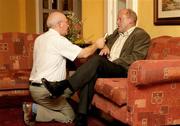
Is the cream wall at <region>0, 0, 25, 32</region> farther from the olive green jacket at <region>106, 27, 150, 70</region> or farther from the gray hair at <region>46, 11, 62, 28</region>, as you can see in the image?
the olive green jacket at <region>106, 27, 150, 70</region>

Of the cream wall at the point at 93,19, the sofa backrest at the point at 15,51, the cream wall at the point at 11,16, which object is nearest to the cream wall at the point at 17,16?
the cream wall at the point at 11,16

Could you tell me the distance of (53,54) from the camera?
3.18m

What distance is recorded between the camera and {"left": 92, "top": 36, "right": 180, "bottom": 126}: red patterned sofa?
8.30 feet

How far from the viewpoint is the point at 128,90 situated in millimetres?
2576

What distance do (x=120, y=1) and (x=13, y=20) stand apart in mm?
2331

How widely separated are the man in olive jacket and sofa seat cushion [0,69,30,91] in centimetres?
59

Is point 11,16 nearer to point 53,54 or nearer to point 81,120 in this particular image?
point 53,54

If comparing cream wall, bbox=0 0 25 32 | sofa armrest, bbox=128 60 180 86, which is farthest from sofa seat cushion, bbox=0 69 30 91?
cream wall, bbox=0 0 25 32

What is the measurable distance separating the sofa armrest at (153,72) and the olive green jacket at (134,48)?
33.0 inches

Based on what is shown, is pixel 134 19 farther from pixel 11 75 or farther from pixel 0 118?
pixel 0 118

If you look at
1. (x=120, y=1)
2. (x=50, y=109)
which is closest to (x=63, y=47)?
(x=50, y=109)

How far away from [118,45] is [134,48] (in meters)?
0.32

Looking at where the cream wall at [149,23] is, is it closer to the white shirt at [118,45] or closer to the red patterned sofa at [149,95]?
the white shirt at [118,45]

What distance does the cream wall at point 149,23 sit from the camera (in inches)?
145
